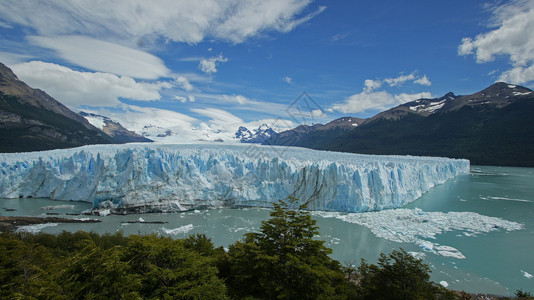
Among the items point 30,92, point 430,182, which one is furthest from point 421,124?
point 30,92

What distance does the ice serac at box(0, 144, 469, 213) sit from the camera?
Result: 1664 centimetres

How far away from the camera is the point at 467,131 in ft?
193

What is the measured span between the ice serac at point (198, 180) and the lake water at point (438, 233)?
1151 mm

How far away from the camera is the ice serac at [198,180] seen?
1664 cm

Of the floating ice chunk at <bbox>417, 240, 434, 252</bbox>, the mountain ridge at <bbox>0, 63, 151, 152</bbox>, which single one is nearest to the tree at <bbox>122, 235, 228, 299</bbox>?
the floating ice chunk at <bbox>417, 240, 434, 252</bbox>

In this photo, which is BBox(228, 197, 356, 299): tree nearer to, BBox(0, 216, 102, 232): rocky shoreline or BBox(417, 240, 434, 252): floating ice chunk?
BBox(417, 240, 434, 252): floating ice chunk

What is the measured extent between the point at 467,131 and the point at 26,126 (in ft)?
309

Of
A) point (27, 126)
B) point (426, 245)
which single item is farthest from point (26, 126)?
point (426, 245)

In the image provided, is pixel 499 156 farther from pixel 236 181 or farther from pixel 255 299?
pixel 255 299

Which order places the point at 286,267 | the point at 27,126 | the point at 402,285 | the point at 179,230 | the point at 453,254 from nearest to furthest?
the point at 286,267
the point at 402,285
the point at 453,254
the point at 179,230
the point at 27,126

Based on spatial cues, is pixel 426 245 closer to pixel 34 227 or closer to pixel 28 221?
pixel 34 227

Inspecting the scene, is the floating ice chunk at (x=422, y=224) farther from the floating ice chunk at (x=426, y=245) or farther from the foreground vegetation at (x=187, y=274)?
the foreground vegetation at (x=187, y=274)

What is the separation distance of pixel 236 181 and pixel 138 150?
733 cm

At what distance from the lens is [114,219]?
1509cm
